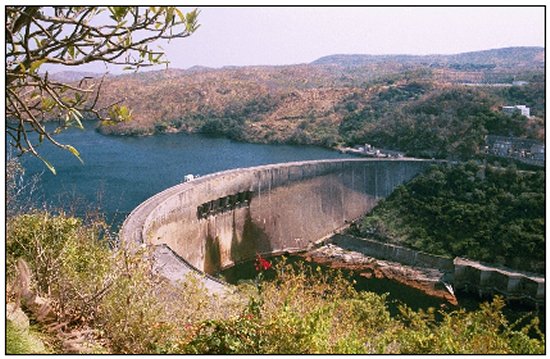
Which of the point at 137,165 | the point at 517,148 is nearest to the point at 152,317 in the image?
the point at 517,148

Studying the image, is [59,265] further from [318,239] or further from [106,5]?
[318,239]

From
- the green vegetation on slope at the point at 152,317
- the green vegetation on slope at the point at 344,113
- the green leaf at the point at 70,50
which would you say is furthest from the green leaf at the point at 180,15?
the green vegetation on slope at the point at 344,113

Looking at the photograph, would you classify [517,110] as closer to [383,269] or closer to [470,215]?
[470,215]

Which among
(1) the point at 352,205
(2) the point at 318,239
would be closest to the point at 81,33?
(2) the point at 318,239

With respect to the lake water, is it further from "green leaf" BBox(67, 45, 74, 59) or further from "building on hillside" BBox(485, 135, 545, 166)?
"green leaf" BBox(67, 45, 74, 59)

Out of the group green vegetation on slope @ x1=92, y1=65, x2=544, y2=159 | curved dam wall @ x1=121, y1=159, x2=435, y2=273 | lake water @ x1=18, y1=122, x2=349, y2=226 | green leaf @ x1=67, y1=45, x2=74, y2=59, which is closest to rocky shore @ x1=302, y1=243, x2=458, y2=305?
curved dam wall @ x1=121, y1=159, x2=435, y2=273

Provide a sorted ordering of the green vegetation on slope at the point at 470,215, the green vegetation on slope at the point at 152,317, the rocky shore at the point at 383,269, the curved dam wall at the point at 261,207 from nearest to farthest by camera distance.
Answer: the green vegetation on slope at the point at 152,317 < the curved dam wall at the point at 261,207 < the rocky shore at the point at 383,269 < the green vegetation on slope at the point at 470,215

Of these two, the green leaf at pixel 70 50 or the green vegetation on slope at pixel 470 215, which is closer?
the green leaf at pixel 70 50

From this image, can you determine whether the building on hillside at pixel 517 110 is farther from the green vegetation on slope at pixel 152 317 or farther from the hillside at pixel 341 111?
the green vegetation on slope at pixel 152 317
